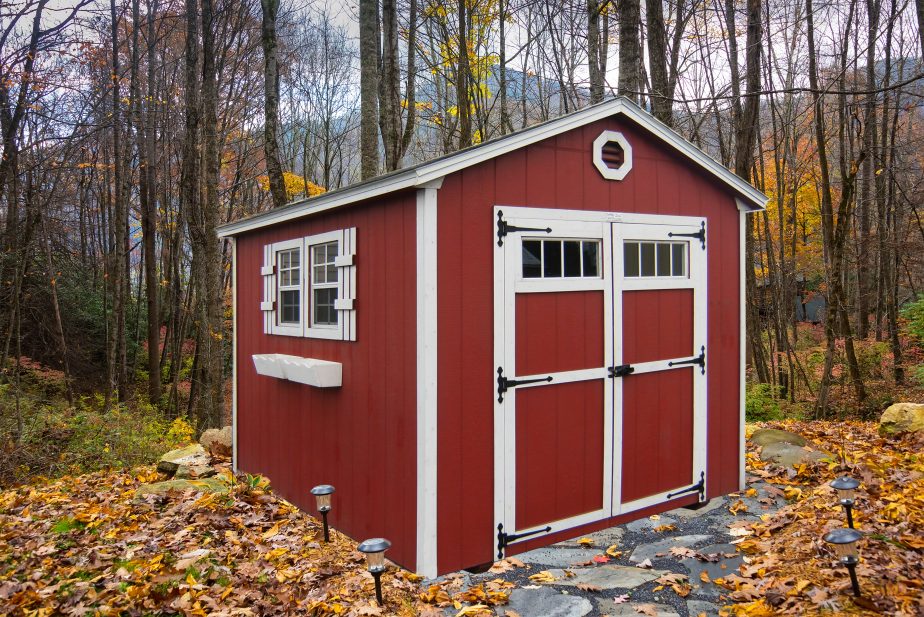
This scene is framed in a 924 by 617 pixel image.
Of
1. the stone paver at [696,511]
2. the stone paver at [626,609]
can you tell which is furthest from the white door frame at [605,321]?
the stone paver at [626,609]

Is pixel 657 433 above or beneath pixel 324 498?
above

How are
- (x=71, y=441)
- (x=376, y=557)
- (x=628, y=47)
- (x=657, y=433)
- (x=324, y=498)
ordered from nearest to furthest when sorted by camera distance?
(x=376, y=557)
(x=324, y=498)
(x=657, y=433)
(x=628, y=47)
(x=71, y=441)

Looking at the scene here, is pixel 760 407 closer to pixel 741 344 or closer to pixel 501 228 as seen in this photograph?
pixel 741 344

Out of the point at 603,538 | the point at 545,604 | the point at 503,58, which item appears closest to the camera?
the point at 545,604

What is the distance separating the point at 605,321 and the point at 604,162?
129 centimetres

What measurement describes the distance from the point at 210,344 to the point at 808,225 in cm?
1716

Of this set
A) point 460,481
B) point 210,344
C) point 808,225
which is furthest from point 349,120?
point 460,481

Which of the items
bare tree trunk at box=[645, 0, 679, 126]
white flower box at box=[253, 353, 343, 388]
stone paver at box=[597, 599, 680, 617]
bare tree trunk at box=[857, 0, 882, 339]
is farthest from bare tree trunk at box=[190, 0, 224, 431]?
bare tree trunk at box=[857, 0, 882, 339]

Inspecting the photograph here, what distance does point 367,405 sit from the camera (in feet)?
16.1

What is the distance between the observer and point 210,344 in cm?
1055

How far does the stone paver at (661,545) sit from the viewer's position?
4.69 meters

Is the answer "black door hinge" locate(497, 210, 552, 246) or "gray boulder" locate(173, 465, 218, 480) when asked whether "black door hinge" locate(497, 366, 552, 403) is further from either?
"gray boulder" locate(173, 465, 218, 480)

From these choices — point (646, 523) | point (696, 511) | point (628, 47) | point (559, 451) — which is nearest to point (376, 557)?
point (559, 451)

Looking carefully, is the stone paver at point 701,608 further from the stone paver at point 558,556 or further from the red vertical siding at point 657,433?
the red vertical siding at point 657,433
